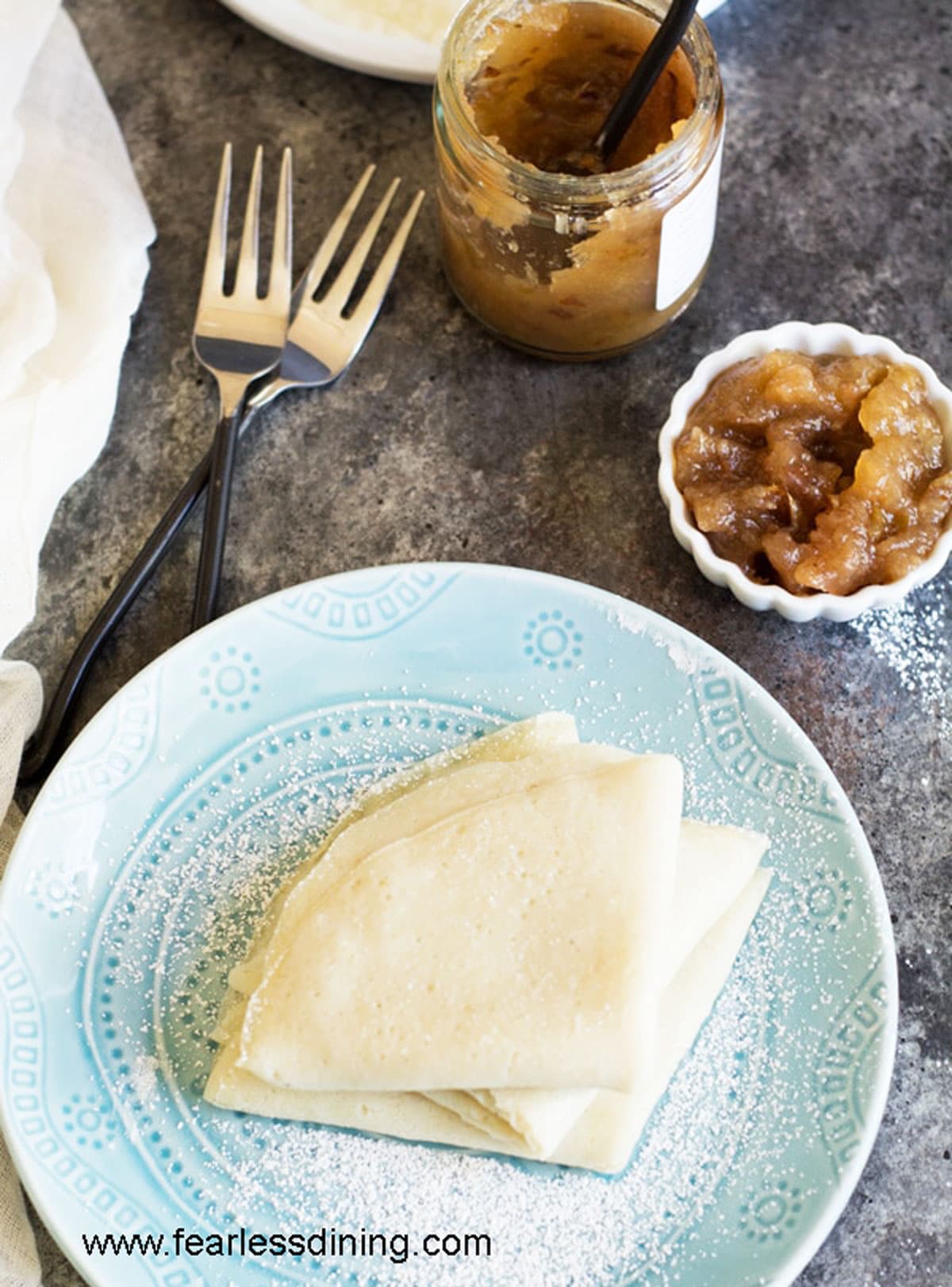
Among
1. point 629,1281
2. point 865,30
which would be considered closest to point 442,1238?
point 629,1281

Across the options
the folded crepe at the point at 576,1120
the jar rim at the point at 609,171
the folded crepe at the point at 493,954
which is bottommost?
the folded crepe at the point at 576,1120

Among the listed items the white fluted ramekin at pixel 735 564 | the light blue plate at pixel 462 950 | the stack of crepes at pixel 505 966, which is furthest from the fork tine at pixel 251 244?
the stack of crepes at pixel 505 966

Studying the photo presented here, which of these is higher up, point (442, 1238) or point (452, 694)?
point (452, 694)

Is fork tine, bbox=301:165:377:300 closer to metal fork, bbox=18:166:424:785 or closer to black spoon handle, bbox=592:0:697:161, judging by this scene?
metal fork, bbox=18:166:424:785

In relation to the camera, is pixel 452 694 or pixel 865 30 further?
pixel 865 30

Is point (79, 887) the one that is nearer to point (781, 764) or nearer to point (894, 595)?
point (781, 764)

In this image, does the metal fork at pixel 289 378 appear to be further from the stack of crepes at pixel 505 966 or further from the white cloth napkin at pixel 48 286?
the stack of crepes at pixel 505 966
